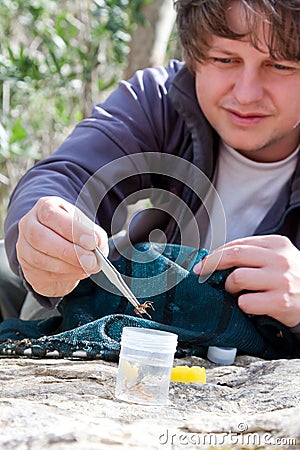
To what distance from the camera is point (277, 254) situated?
147 centimetres

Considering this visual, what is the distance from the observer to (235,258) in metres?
1.46

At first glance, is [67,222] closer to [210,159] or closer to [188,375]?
[188,375]

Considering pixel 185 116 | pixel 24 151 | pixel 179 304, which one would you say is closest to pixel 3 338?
pixel 179 304

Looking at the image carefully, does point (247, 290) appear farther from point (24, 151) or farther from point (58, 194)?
point (24, 151)

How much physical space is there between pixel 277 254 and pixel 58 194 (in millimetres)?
445

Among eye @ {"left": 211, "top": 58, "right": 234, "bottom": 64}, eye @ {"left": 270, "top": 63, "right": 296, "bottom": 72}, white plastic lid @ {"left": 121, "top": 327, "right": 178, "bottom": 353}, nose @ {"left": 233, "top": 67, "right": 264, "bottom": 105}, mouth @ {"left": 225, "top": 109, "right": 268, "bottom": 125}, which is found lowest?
white plastic lid @ {"left": 121, "top": 327, "right": 178, "bottom": 353}

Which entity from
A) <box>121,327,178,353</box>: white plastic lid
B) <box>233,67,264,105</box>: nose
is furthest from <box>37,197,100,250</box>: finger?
<box>233,67,264,105</box>: nose

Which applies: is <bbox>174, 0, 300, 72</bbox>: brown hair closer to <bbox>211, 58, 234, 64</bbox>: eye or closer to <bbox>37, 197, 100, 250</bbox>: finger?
<bbox>211, 58, 234, 64</bbox>: eye

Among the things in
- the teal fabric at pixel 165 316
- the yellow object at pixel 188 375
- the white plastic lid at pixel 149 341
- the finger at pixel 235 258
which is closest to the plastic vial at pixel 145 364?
the white plastic lid at pixel 149 341

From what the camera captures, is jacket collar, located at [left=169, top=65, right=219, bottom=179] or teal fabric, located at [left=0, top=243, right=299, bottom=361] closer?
teal fabric, located at [left=0, top=243, right=299, bottom=361]

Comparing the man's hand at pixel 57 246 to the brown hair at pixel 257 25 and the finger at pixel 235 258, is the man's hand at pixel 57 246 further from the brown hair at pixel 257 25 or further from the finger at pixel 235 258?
the brown hair at pixel 257 25

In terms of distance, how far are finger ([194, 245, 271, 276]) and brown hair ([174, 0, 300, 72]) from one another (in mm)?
403

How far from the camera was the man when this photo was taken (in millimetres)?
1446

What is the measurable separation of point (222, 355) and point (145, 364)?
0.34 m
